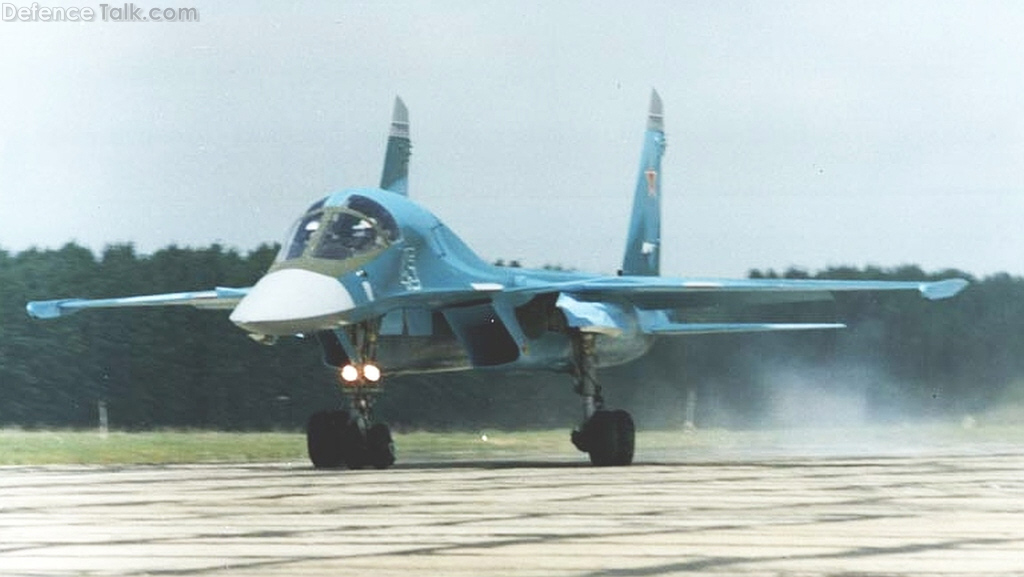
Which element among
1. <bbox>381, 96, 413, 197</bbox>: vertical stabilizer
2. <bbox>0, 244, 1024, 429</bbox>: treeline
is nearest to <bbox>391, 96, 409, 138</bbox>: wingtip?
<bbox>381, 96, 413, 197</bbox>: vertical stabilizer

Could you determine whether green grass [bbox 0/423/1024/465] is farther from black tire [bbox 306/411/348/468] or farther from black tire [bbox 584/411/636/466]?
black tire [bbox 306/411/348/468]

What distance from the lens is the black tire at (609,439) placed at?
25406 millimetres

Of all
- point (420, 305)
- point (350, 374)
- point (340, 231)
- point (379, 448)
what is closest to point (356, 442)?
Result: point (379, 448)

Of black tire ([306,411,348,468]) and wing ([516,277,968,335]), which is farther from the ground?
wing ([516,277,968,335])

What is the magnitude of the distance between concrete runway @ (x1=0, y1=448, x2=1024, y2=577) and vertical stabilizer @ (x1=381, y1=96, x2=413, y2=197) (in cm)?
432

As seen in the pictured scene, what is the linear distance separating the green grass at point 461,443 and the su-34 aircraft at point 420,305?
7.97 ft

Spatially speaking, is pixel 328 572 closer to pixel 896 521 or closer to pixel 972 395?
pixel 896 521

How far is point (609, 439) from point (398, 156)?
13.2 feet

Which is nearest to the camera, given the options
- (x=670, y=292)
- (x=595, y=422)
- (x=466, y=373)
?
(x=595, y=422)

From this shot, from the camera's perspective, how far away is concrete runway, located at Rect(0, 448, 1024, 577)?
1195 centimetres

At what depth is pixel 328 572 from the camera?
37.8 feet

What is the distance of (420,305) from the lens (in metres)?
24.5

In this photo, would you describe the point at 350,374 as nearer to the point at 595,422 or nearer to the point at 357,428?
the point at 357,428

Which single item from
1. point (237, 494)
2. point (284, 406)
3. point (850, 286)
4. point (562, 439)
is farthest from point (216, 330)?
point (237, 494)
